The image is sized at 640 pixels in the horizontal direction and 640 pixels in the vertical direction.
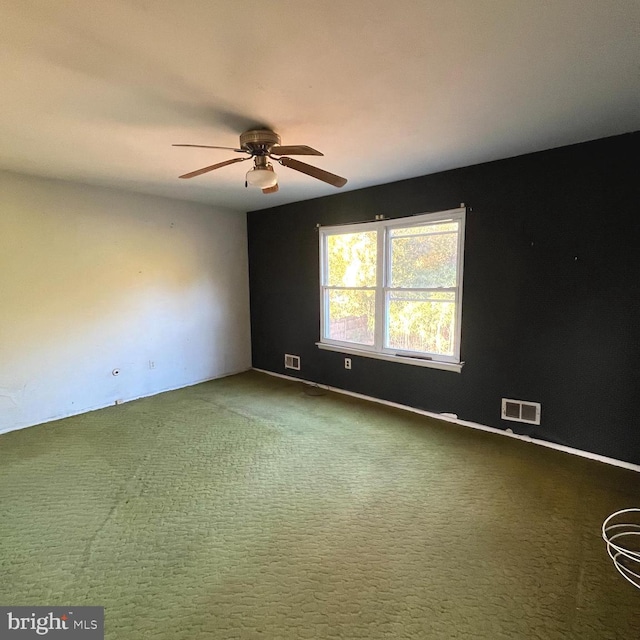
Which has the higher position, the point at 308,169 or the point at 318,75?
the point at 318,75

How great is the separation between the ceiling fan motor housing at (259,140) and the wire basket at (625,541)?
2.99 metres

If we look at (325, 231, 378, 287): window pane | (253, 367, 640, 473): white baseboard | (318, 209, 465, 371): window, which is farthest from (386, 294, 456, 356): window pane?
(253, 367, 640, 473): white baseboard

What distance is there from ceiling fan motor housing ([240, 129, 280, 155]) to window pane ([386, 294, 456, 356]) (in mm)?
2145

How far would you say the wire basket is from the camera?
69.9 inches

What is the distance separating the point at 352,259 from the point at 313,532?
2938mm

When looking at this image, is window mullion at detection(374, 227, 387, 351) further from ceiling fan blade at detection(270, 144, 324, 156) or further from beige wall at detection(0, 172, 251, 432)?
beige wall at detection(0, 172, 251, 432)

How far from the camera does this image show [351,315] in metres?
4.34

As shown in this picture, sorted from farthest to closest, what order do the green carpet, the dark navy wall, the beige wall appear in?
1. the beige wall
2. the dark navy wall
3. the green carpet

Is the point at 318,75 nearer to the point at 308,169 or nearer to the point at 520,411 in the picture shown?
the point at 308,169

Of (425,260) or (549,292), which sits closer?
(549,292)

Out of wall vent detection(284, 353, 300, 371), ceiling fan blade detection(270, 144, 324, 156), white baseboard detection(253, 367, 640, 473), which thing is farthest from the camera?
wall vent detection(284, 353, 300, 371)

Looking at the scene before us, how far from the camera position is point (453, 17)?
4.41 ft

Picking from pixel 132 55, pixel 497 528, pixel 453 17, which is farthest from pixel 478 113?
pixel 497 528

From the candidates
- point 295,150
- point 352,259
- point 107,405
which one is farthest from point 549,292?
point 107,405
